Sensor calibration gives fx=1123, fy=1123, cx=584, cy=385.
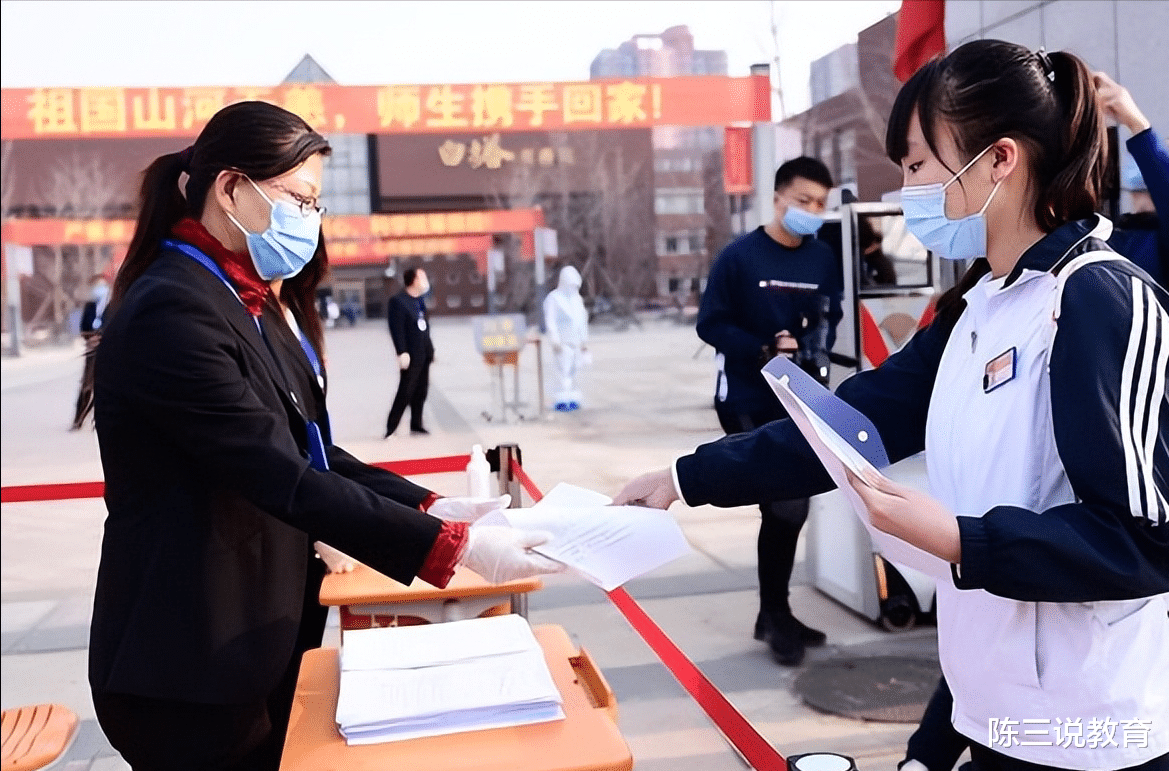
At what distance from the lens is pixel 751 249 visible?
13.3ft

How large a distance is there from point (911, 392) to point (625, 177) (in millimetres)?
41129

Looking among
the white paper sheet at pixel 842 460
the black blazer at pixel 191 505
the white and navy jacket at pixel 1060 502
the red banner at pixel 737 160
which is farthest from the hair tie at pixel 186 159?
the red banner at pixel 737 160

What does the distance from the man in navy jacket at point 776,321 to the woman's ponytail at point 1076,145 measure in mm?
2608

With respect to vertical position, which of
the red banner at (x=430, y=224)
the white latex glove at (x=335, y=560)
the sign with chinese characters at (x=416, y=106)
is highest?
the red banner at (x=430, y=224)

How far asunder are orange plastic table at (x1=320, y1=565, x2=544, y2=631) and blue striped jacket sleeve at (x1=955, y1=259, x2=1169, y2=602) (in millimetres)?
1162

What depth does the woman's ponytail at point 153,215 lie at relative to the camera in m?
1.69

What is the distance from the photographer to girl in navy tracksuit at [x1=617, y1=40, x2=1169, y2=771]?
3.57ft

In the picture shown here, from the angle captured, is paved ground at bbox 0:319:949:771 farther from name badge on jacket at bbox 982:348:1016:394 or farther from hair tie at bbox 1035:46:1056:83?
hair tie at bbox 1035:46:1056:83

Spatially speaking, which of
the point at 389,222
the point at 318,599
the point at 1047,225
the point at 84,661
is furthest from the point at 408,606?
the point at 389,222

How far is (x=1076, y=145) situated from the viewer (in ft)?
4.05

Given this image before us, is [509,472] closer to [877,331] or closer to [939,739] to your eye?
[939,739]

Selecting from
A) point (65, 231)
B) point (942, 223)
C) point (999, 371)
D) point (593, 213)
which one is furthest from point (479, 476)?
point (593, 213)

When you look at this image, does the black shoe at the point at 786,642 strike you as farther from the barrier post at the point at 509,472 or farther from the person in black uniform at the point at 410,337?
the person in black uniform at the point at 410,337

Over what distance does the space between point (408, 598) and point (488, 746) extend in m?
0.88
